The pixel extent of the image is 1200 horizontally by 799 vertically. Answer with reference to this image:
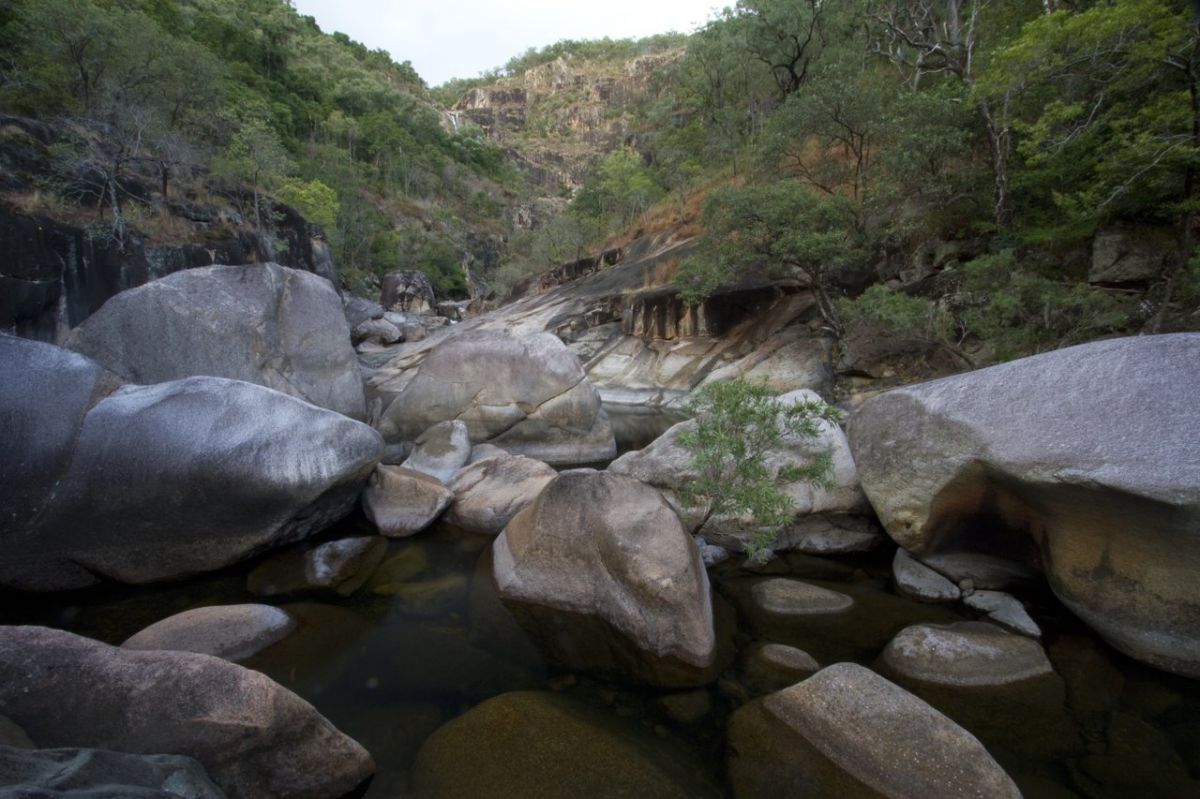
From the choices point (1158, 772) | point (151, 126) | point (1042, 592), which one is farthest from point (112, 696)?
point (151, 126)

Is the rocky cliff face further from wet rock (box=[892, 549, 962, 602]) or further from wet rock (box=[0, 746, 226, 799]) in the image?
wet rock (box=[0, 746, 226, 799])

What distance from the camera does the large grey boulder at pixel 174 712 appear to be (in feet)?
10.0

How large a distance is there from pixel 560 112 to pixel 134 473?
361 ft

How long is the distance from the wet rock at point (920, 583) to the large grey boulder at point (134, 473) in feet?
23.5

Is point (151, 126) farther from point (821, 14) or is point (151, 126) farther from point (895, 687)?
point (895, 687)

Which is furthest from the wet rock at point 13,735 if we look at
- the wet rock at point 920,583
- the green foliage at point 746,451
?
the wet rock at point 920,583

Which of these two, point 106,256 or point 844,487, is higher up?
point 106,256

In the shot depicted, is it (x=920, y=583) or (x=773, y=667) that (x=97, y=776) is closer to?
(x=773, y=667)

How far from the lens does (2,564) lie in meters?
5.82

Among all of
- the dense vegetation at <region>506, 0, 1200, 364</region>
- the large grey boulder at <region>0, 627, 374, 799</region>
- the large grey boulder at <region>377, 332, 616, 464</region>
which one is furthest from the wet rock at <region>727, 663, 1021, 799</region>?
the dense vegetation at <region>506, 0, 1200, 364</region>

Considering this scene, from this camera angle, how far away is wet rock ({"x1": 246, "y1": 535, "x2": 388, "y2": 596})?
632 cm

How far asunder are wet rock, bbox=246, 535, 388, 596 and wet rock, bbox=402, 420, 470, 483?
274 centimetres

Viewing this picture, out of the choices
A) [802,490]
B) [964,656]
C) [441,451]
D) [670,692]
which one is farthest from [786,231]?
[670,692]

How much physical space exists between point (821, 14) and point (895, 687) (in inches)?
1193
